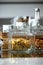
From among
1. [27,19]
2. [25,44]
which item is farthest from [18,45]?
[27,19]

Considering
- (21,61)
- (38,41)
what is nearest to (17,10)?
(38,41)

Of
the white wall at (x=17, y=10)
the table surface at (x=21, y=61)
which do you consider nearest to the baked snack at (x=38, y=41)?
the table surface at (x=21, y=61)

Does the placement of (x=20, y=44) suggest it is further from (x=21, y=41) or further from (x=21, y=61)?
(x=21, y=61)

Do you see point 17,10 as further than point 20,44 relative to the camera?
Yes

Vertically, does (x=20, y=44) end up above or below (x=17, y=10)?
below

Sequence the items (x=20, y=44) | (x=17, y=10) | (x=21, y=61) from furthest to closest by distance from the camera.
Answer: (x=17, y=10)
(x=20, y=44)
(x=21, y=61)

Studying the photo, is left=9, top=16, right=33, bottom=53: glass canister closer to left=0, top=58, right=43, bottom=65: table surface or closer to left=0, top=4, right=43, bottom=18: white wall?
left=0, top=58, right=43, bottom=65: table surface

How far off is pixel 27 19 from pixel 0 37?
Result: 52 cm

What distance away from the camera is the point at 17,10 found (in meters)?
1.11

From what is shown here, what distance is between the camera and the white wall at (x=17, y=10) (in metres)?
1.10

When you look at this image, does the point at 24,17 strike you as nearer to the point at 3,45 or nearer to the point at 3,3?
the point at 3,3

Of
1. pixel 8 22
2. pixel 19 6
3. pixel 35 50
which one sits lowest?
pixel 35 50

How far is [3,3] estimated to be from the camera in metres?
1.08

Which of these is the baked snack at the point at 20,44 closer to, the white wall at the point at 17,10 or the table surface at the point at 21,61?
the table surface at the point at 21,61
